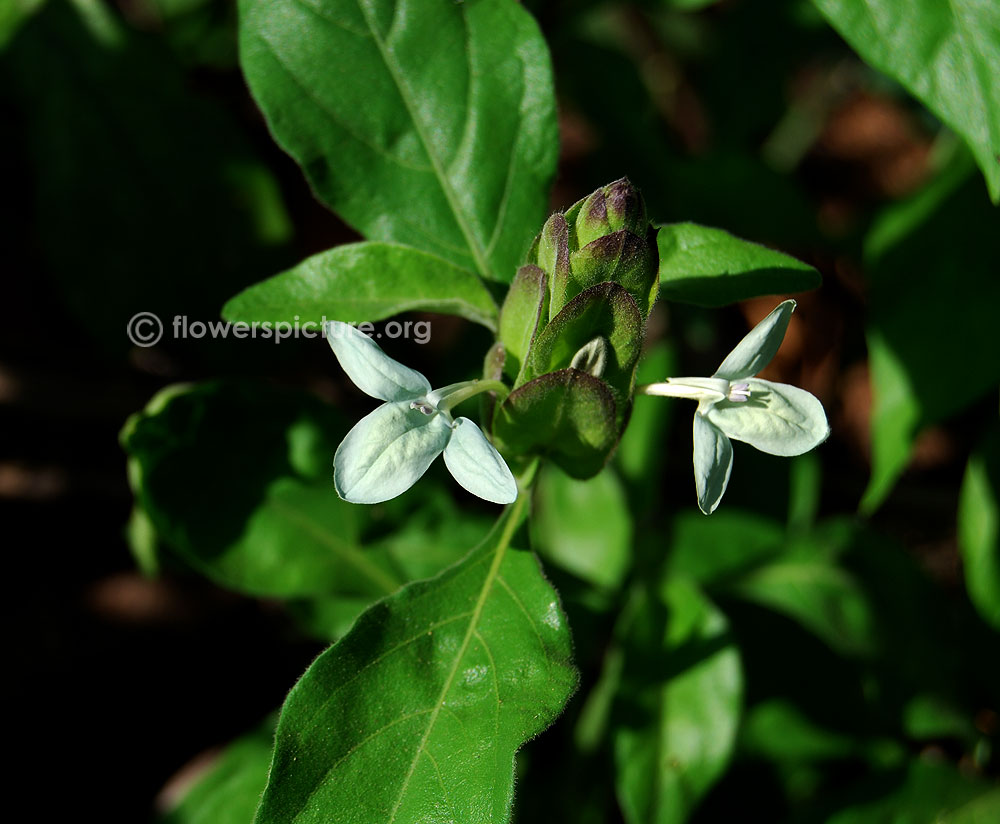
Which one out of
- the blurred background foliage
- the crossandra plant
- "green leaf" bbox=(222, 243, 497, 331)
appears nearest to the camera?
the crossandra plant

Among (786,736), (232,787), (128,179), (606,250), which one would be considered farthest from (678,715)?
(128,179)

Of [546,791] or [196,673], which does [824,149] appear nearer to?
[546,791]

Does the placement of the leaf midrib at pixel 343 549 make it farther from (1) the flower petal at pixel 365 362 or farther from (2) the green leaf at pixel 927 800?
(2) the green leaf at pixel 927 800

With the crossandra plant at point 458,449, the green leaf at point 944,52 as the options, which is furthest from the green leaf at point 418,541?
the green leaf at point 944,52

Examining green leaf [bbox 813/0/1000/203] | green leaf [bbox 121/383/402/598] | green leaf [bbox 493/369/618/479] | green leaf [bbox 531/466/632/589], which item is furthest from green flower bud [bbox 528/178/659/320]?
green leaf [bbox 531/466/632/589]

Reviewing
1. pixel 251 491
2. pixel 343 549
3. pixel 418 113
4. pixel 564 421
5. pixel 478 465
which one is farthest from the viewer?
pixel 343 549

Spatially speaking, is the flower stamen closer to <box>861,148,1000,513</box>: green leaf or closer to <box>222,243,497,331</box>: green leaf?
<box>222,243,497,331</box>: green leaf

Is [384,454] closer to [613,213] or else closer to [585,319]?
[585,319]
